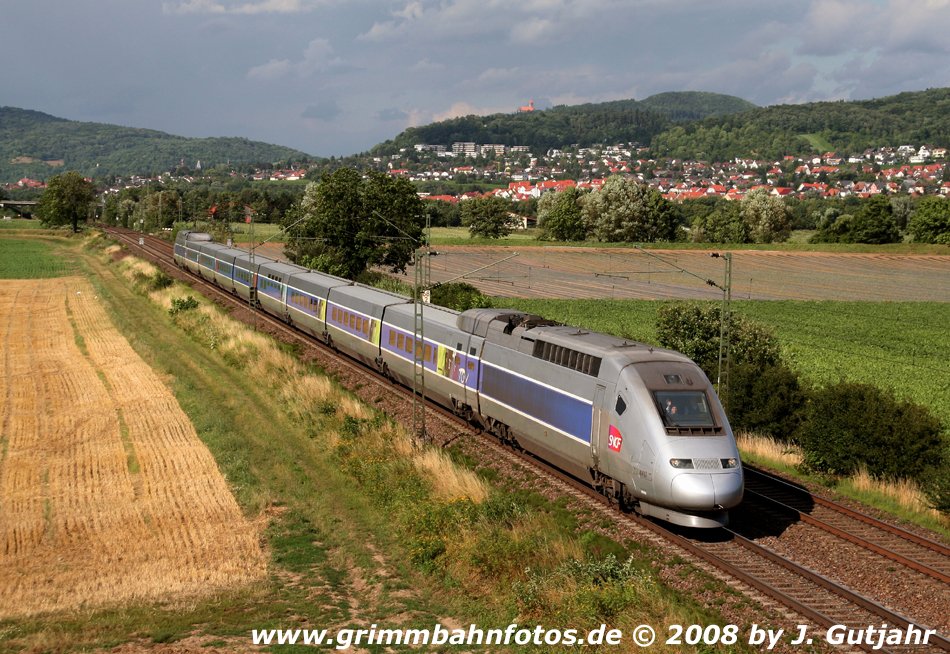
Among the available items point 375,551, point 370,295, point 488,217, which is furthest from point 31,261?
point 375,551

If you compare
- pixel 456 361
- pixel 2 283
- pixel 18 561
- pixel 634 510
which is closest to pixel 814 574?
pixel 634 510

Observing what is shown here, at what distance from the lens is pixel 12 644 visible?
1504 centimetres

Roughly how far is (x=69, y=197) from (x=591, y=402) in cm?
14158

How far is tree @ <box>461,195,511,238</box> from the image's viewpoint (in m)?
131

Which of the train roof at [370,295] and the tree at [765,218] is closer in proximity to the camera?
the train roof at [370,295]

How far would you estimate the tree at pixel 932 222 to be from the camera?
351ft

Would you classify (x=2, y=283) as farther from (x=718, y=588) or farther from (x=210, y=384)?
(x=718, y=588)

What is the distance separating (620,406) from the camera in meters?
19.6

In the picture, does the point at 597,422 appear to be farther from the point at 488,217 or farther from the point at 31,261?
the point at 488,217

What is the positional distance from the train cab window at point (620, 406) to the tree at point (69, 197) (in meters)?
141

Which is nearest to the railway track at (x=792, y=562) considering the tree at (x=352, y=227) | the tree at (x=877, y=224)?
the tree at (x=352, y=227)

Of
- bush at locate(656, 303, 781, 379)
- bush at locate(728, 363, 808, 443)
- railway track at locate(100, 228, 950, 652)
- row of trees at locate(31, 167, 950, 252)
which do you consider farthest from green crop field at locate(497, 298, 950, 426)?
row of trees at locate(31, 167, 950, 252)

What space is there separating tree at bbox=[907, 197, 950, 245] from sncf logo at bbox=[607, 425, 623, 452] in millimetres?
101637

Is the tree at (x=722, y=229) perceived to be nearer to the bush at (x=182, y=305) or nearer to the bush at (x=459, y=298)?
the bush at (x=459, y=298)
